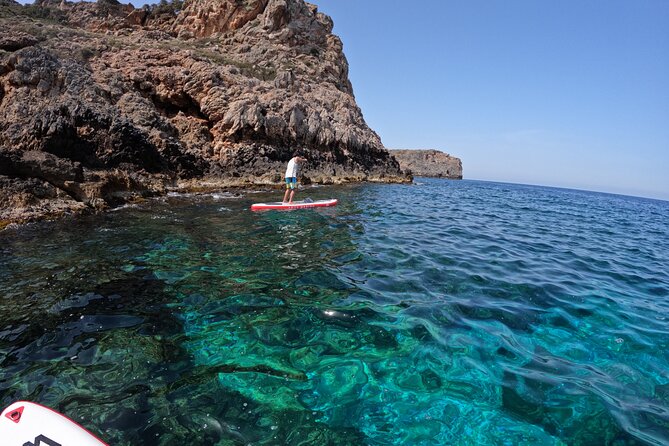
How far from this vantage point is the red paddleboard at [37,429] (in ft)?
7.77

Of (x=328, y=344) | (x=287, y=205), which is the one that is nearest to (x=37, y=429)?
(x=328, y=344)

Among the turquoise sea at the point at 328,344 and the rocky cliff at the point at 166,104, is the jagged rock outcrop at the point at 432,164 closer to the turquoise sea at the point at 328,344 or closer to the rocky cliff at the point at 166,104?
the rocky cliff at the point at 166,104

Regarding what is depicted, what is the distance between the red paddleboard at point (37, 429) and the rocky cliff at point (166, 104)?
1266cm

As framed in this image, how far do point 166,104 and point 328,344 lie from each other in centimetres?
3023

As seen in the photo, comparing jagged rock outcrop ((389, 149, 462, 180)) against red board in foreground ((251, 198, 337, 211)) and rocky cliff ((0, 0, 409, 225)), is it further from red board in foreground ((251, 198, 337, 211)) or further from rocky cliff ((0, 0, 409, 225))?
red board in foreground ((251, 198, 337, 211))

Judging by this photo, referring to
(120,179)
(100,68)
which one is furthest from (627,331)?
(100,68)

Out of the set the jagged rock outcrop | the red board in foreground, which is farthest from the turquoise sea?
the jagged rock outcrop

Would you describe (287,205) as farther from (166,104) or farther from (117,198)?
(166,104)

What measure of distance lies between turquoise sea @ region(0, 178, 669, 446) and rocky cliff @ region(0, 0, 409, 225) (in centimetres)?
791

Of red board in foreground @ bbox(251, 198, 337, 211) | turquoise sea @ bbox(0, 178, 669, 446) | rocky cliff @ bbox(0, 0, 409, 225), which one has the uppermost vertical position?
rocky cliff @ bbox(0, 0, 409, 225)

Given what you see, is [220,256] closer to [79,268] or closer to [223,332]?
[79,268]

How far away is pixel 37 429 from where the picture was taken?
242 centimetres

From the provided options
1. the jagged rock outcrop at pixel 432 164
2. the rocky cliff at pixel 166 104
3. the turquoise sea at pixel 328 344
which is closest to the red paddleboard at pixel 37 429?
the turquoise sea at pixel 328 344

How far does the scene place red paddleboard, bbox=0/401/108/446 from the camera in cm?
237
